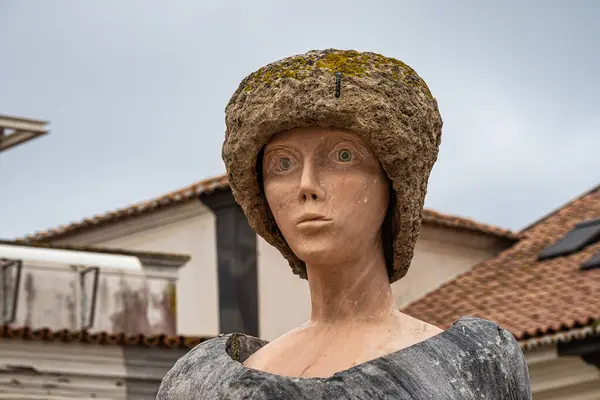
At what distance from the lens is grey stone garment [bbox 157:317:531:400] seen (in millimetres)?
5320

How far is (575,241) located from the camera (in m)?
24.2

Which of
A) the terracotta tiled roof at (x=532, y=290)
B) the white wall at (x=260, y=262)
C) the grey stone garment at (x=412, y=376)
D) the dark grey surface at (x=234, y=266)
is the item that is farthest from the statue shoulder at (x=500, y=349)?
the dark grey surface at (x=234, y=266)

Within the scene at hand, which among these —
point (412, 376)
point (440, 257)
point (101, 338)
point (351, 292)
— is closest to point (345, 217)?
point (351, 292)

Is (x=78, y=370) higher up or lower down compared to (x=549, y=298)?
lower down

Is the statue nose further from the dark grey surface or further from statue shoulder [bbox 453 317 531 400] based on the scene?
the dark grey surface

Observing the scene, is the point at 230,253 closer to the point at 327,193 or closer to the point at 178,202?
the point at 178,202

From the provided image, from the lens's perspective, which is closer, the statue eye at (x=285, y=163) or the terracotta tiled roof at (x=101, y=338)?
the statue eye at (x=285, y=163)

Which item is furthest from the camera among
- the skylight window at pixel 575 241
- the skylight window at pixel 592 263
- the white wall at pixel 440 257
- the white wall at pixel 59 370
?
the white wall at pixel 440 257

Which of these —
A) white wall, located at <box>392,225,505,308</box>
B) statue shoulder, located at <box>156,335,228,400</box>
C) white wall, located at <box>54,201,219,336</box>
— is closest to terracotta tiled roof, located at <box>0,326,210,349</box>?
white wall, located at <box>54,201,219,336</box>

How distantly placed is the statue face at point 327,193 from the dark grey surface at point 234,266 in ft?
61.2

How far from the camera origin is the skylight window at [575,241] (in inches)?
943

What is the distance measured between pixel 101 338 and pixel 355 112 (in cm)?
1468

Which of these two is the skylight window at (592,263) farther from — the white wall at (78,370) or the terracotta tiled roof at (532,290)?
the white wall at (78,370)

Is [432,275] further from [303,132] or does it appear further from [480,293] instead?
[303,132]
